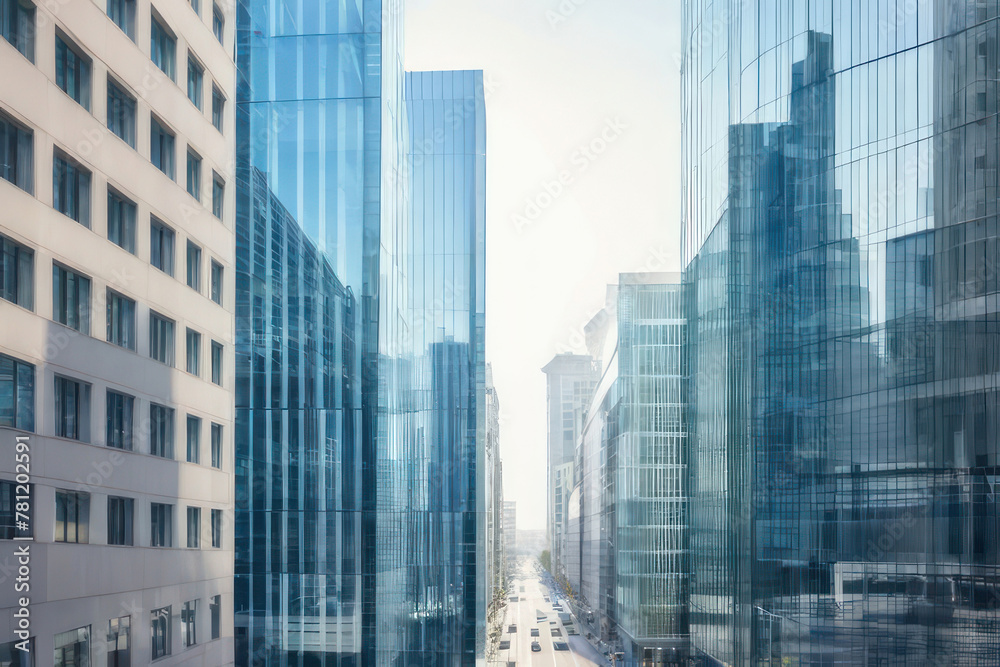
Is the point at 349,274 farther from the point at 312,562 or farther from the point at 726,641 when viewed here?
the point at 726,641

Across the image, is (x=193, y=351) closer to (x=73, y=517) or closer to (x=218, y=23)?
(x=73, y=517)

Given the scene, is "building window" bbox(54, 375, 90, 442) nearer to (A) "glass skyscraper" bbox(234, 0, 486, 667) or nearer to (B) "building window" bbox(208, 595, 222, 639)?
(A) "glass skyscraper" bbox(234, 0, 486, 667)

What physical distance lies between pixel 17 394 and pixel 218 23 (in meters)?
14.3

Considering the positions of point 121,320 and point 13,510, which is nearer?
point 13,510

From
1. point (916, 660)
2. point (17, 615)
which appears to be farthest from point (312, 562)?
point (916, 660)

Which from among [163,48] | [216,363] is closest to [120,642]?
[216,363]

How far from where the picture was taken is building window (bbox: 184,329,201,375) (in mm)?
21922

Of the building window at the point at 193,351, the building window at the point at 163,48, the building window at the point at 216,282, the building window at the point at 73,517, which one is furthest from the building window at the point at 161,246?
the building window at the point at 73,517

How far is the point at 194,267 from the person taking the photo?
22391 millimetres

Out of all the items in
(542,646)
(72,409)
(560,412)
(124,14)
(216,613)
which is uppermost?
(124,14)

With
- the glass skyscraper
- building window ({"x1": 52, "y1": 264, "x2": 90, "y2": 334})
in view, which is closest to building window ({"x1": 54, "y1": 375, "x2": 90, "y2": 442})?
building window ({"x1": 52, "y1": 264, "x2": 90, "y2": 334})

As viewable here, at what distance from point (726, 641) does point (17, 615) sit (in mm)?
15689

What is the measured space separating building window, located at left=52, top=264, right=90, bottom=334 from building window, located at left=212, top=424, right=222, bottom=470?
752 cm

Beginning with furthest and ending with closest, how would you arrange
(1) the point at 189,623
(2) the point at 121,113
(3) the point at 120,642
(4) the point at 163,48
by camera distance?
(1) the point at 189,623 < (4) the point at 163,48 < (2) the point at 121,113 < (3) the point at 120,642
